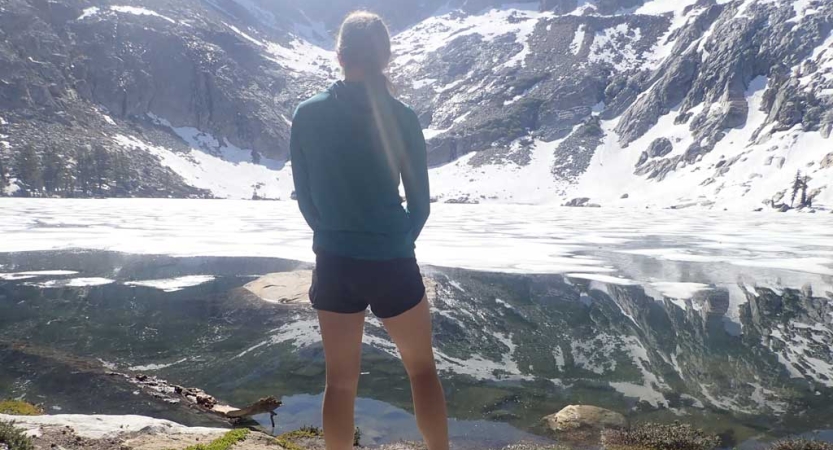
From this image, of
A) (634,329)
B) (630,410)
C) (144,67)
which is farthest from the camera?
(144,67)

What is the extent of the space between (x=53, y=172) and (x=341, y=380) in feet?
383

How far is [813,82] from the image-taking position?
120812mm

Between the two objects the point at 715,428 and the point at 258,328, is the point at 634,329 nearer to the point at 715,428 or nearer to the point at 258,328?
the point at 715,428

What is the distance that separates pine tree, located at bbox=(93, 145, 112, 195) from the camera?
354 feet

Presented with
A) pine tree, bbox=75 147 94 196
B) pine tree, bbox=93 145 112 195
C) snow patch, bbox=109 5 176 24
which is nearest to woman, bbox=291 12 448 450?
pine tree, bbox=75 147 94 196

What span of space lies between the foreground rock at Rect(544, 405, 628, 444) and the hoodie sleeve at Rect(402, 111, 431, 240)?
4923 mm

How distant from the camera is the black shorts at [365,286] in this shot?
10.8 feet

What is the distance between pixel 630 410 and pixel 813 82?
14408 cm

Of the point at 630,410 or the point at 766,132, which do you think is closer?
the point at 630,410

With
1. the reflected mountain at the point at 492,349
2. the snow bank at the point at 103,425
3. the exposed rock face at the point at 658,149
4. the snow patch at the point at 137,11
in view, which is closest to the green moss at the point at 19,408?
the reflected mountain at the point at 492,349

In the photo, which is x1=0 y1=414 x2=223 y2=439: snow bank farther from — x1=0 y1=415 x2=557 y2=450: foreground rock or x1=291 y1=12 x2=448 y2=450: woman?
x1=291 y1=12 x2=448 y2=450: woman

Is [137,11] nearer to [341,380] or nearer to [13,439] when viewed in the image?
[13,439]

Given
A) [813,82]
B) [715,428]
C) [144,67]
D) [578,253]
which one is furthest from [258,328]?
[144,67]

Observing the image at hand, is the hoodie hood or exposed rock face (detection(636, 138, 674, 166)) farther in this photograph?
exposed rock face (detection(636, 138, 674, 166))
